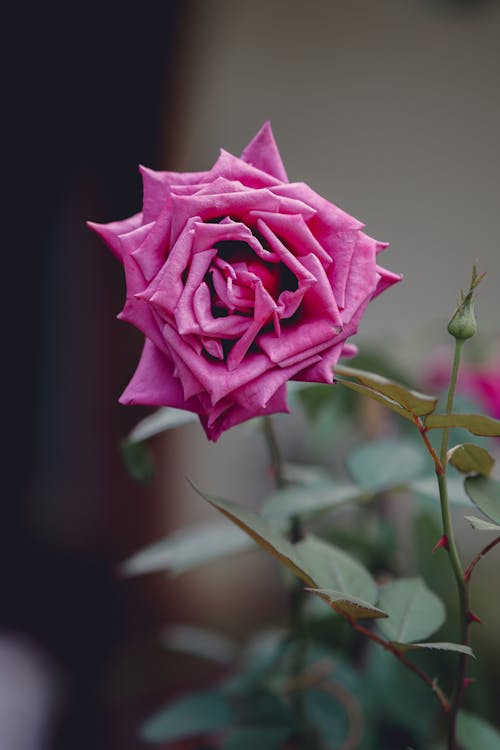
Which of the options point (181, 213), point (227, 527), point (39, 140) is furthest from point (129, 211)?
point (181, 213)

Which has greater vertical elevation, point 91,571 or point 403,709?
point 403,709

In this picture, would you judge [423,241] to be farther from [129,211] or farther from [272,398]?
[272,398]

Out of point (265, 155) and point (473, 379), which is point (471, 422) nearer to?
point (265, 155)

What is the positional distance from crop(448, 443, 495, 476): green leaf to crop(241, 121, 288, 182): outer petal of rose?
0.15 meters

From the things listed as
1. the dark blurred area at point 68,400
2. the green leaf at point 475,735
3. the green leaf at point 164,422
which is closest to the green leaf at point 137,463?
the green leaf at point 164,422

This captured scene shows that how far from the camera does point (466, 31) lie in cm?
172

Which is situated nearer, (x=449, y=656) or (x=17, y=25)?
(x=449, y=656)

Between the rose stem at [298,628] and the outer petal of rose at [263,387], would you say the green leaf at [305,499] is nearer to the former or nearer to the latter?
the rose stem at [298,628]

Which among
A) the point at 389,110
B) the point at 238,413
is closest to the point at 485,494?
the point at 238,413

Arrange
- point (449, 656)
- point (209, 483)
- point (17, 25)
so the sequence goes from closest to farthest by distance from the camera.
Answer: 1. point (449, 656)
2. point (17, 25)
3. point (209, 483)

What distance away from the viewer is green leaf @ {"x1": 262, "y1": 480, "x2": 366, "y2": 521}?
0.39 metres

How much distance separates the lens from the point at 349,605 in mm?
287

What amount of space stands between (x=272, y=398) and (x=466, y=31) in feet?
5.71

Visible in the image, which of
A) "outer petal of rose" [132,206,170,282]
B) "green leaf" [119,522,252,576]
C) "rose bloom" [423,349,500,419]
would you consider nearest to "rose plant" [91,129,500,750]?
"outer petal of rose" [132,206,170,282]
